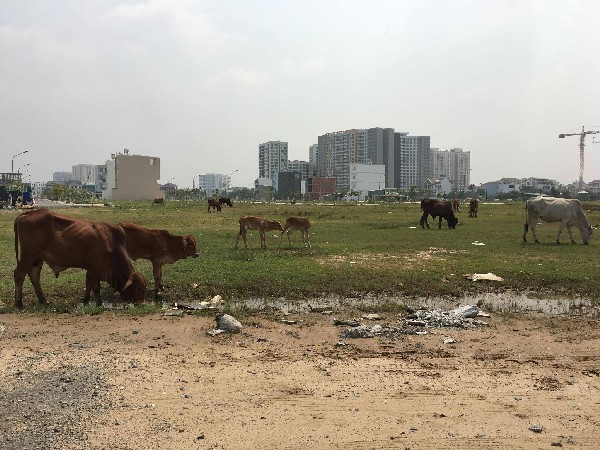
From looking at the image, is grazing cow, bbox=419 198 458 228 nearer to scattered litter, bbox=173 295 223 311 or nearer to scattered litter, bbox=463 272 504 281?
scattered litter, bbox=463 272 504 281

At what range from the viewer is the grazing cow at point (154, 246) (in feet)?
46.9

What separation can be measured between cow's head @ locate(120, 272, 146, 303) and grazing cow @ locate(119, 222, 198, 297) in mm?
1224

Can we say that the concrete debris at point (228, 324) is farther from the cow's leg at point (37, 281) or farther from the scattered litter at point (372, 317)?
the cow's leg at point (37, 281)

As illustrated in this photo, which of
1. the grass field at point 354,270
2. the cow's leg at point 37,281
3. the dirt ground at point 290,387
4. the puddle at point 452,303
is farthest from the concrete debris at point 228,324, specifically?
the cow's leg at point 37,281

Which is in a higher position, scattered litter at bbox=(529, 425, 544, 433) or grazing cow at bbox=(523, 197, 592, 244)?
grazing cow at bbox=(523, 197, 592, 244)

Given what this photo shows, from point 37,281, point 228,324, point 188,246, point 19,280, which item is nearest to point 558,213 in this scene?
point 188,246

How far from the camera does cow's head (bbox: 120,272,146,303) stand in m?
12.6

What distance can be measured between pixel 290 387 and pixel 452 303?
7.34m

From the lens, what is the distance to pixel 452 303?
44.7ft

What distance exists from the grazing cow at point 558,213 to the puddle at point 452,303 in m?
13.4

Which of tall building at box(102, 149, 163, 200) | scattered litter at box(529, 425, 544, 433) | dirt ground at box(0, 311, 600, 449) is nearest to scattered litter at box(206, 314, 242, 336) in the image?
dirt ground at box(0, 311, 600, 449)

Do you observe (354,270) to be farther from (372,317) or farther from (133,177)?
(133,177)

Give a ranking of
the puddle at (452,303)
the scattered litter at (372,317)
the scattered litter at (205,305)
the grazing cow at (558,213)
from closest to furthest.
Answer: the scattered litter at (372,317)
the scattered litter at (205,305)
the puddle at (452,303)
the grazing cow at (558,213)

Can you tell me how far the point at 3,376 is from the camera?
25.3ft
